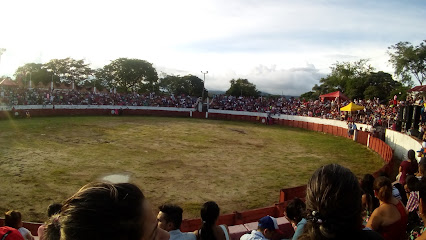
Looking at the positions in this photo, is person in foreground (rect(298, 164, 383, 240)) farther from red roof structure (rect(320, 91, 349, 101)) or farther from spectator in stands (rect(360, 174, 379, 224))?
red roof structure (rect(320, 91, 349, 101))

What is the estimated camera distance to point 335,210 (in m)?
1.60

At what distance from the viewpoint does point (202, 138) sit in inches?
797

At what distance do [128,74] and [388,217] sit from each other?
62.2m

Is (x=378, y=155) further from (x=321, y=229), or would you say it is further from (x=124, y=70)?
(x=124, y=70)

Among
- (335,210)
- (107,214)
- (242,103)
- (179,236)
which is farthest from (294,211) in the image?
(242,103)

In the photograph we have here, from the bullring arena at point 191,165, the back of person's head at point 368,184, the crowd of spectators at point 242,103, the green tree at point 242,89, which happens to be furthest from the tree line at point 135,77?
the back of person's head at point 368,184

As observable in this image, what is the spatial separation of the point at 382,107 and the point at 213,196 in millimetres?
23265

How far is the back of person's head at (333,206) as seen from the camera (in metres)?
1.58

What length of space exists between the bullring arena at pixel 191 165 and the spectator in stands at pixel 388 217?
2.18m

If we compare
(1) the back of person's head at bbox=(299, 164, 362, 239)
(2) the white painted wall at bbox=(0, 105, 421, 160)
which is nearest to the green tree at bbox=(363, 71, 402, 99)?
(2) the white painted wall at bbox=(0, 105, 421, 160)

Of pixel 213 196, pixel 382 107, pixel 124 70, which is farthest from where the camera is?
pixel 124 70

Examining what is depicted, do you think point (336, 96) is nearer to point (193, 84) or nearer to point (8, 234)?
point (8, 234)

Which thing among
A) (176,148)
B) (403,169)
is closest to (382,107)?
(176,148)

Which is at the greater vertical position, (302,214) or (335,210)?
→ (335,210)
